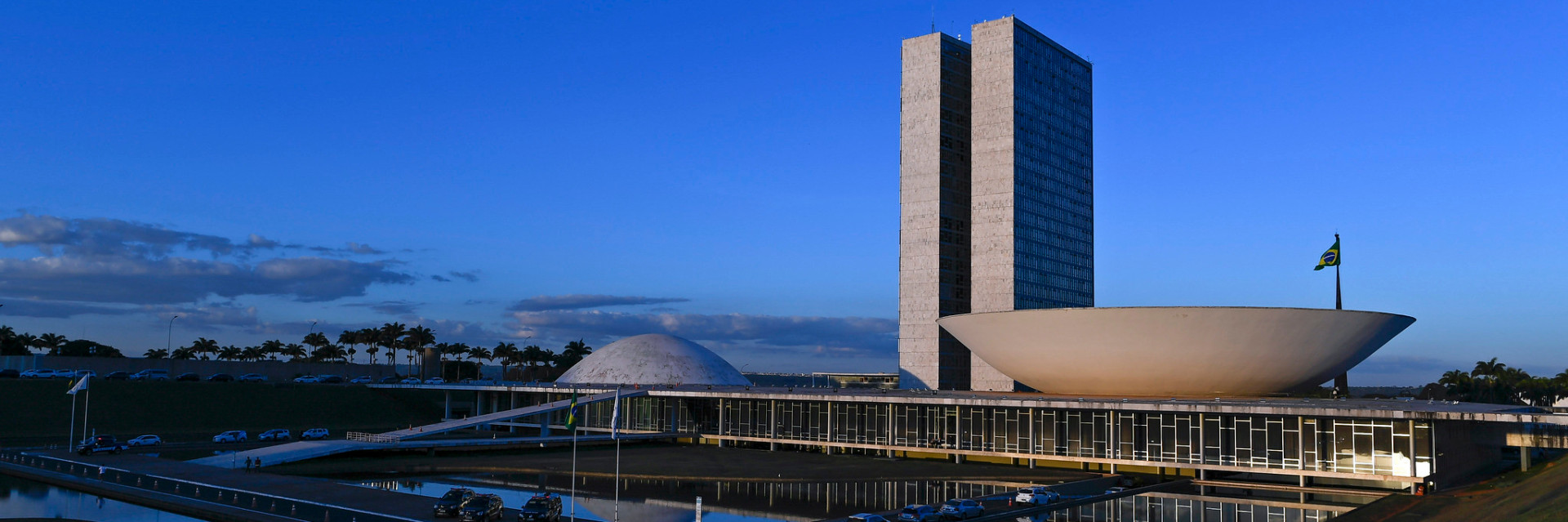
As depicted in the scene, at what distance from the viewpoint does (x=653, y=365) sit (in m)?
110

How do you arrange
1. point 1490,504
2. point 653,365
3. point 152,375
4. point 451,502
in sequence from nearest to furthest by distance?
1. point 451,502
2. point 1490,504
3. point 152,375
4. point 653,365

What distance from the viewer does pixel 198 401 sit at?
307 ft

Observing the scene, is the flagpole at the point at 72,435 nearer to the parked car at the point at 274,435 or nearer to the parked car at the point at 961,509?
the parked car at the point at 274,435

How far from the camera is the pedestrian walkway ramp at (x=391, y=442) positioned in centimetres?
5812

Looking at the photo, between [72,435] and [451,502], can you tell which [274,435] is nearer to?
[72,435]

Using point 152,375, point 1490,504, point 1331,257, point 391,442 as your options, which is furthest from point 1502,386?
point 152,375

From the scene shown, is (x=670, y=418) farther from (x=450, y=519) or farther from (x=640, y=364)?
(x=450, y=519)

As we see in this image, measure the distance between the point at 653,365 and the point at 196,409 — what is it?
4199cm

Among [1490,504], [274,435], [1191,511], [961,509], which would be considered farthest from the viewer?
[274,435]

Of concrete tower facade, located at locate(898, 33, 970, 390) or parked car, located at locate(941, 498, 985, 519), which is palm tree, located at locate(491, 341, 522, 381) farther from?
parked car, located at locate(941, 498, 985, 519)

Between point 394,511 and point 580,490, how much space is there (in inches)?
445

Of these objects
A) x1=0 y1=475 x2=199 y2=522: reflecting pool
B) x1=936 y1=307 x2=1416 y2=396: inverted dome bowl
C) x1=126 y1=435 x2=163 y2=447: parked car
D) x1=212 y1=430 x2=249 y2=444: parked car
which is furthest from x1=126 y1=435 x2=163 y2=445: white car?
x1=936 y1=307 x2=1416 y2=396: inverted dome bowl

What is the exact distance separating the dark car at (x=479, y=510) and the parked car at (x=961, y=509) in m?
16.1

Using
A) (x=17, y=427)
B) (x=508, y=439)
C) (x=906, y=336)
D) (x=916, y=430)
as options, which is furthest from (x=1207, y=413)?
(x=17, y=427)
